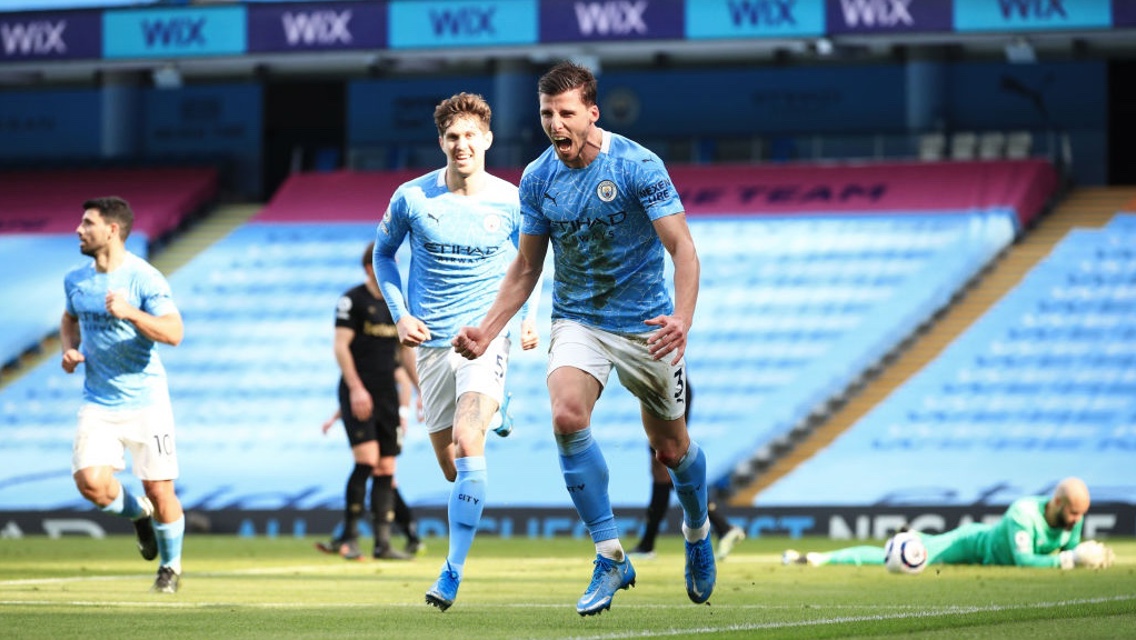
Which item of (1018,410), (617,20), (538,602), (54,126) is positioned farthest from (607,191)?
(54,126)

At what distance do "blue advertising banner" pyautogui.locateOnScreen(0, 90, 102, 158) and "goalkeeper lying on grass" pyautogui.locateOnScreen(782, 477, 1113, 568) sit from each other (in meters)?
24.3

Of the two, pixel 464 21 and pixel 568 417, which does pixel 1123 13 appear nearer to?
pixel 464 21

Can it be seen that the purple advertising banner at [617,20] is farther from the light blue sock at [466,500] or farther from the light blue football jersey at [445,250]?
the light blue sock at [466,500]

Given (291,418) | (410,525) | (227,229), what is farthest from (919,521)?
(227,229)

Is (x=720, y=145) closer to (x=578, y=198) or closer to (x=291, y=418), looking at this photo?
(x=291, y=418)

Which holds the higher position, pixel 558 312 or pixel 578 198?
pixel 578 198

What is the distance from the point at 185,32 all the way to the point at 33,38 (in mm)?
2851

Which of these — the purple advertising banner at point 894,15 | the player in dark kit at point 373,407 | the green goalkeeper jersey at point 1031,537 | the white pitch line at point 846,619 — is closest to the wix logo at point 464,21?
the purple advertising banner at point 894,15

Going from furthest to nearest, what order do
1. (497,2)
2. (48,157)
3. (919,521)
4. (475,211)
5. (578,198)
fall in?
(48,157)
(497,2)
(919,521)
(475,211)
(578,198)

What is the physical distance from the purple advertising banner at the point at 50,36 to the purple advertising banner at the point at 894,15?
12.3m

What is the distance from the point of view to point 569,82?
7.83 meters

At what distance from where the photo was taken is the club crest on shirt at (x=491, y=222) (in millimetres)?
9586

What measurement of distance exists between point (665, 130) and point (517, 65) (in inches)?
113

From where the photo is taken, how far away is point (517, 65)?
29859 millimetres
